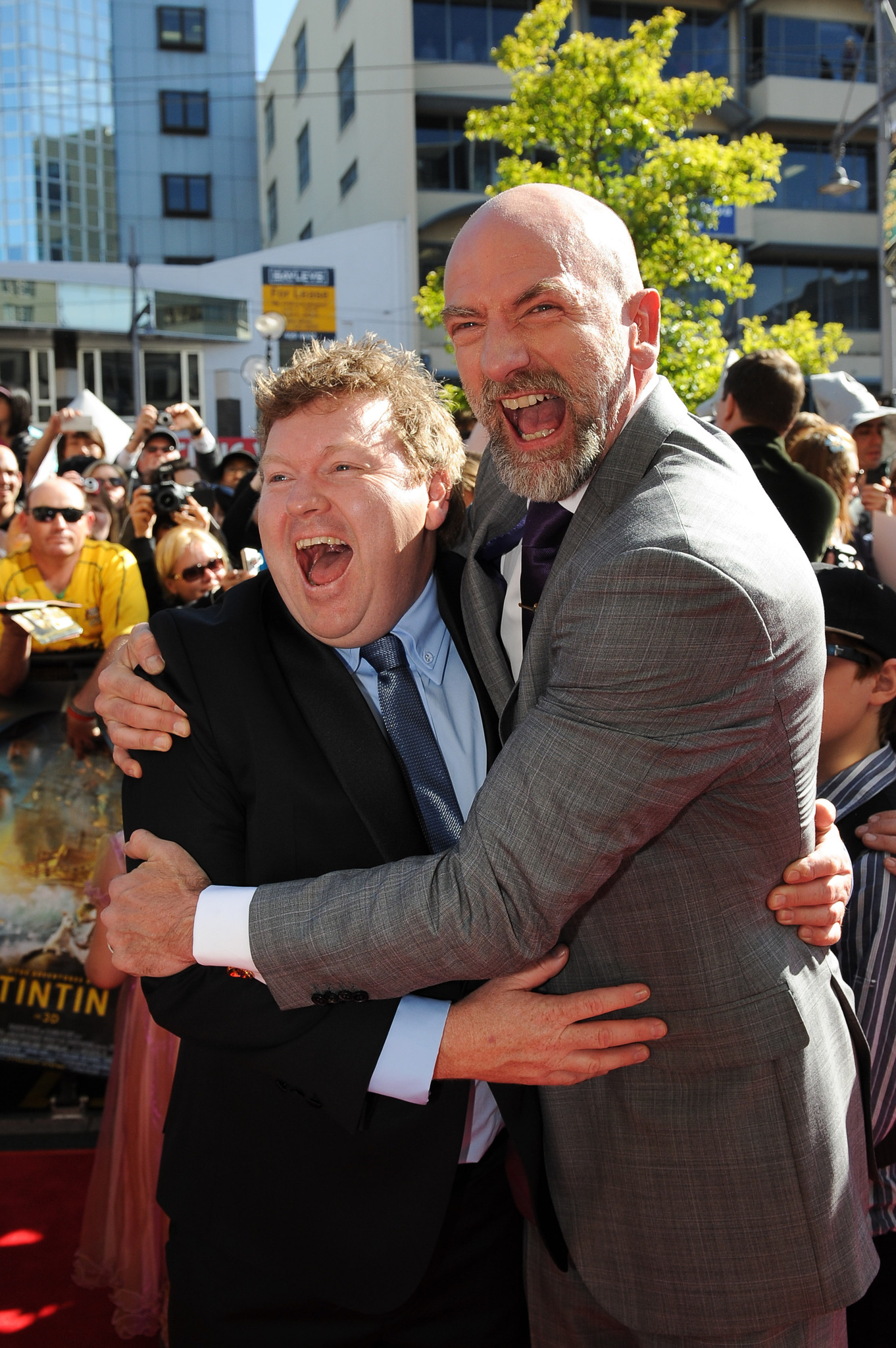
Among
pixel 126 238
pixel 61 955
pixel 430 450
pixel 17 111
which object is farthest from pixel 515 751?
pixel 17 111

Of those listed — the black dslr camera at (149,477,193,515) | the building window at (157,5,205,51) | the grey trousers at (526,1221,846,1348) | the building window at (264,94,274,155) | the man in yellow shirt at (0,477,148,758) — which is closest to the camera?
the grey trousers at (526,1221,846,1348)

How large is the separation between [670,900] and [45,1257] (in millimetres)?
2749

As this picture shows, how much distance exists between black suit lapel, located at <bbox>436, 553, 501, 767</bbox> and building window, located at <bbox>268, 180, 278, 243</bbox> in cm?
3975

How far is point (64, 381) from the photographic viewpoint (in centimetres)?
2855

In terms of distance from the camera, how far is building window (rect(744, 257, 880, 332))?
2877 cm

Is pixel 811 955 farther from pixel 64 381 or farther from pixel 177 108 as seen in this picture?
pixel 177 108

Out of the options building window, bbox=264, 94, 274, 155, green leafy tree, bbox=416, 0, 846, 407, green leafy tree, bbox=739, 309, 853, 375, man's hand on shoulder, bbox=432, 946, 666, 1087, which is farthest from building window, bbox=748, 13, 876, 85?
man's hand on shoulder, bbox=432, 946, 666, 1087

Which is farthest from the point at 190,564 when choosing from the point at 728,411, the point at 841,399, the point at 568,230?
the point at 841,399

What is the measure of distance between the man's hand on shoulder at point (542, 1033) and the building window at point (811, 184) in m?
30.7

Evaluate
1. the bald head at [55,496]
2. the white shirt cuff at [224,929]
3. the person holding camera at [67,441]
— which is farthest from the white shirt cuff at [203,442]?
the white shirt cuff at [224,929]

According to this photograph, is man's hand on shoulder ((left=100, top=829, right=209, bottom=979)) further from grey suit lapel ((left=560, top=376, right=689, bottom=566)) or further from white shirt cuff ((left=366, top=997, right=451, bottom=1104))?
grey suit lapel ((left=560, top=376, right=689, bottom=566))

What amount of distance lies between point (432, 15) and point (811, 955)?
28624 millimetres

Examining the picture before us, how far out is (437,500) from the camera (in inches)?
80.1

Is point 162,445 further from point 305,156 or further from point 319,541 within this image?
point 305,156
